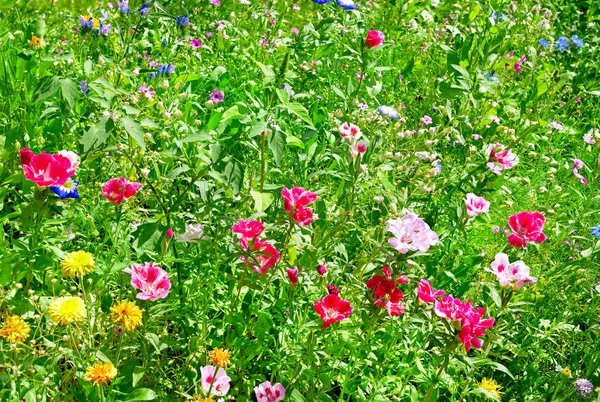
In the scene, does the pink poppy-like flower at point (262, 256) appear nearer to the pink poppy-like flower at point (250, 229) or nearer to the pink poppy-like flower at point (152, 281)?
the pink poppy-like flower at point (250, 229)

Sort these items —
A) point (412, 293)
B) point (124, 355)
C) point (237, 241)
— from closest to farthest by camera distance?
point (237, 241), point (124, 355), point (412, 293)

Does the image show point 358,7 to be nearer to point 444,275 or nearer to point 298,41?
point 298,41

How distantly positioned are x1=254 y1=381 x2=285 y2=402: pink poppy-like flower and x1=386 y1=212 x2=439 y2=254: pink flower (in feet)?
1.65

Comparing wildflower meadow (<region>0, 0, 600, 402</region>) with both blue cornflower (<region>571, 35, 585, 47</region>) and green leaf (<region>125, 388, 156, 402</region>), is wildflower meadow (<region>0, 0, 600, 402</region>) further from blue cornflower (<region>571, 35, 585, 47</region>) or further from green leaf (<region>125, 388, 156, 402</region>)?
blue cornflower (<region>571, 35, 585, 47</region>)

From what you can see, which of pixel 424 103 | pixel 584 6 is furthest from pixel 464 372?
pixel 584 6

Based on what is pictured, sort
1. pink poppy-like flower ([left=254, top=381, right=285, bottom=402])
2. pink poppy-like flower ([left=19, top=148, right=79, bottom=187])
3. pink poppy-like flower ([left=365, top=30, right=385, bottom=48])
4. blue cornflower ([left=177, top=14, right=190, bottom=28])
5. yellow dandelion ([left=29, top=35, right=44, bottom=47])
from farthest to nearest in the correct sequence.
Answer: blue cornflower ([left=177, top=14, right=190, bottom=28]) < yellow dandelion ([left=29, top=35, right=44, bottom=47]) < pink poppy-like flower ([left=365, top=30, right=385, bottom=48]) < pink poppy-like flower ([left=254, top=381, right=285, bottom=402]) < pink poppy-like flower ([left=19, top=148, right=79, bottom=187])

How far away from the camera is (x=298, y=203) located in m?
1.68

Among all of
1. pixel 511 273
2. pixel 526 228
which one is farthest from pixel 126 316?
pixel 526 228

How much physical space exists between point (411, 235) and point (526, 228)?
453 millimetres

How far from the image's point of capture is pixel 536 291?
2.38 m

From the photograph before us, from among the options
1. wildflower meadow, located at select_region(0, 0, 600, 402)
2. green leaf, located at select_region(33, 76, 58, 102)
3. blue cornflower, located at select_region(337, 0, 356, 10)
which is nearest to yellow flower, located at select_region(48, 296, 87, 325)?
wildflower meadow, located at select_region(0, 0, 600, 402)

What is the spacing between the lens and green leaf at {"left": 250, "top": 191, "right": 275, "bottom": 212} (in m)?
1.84

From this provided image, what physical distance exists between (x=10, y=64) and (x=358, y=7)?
1.80 metres

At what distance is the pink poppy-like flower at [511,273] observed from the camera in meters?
1.83
